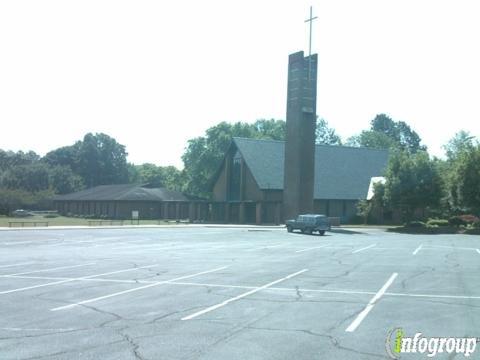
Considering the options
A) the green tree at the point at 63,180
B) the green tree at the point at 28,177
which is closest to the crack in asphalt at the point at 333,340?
the green tree at the point at 28,177

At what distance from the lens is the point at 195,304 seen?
11555mm

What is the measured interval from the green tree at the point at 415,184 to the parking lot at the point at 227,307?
35683 millimetres

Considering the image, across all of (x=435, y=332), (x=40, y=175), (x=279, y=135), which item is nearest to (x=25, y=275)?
(x=435, y=332)

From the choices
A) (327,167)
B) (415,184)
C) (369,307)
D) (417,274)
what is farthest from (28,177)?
(369,307)

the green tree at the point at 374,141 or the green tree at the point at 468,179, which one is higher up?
the green tree at the point at 374,141

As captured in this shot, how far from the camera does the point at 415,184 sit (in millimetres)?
55188

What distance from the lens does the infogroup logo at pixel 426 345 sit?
7.84 meters

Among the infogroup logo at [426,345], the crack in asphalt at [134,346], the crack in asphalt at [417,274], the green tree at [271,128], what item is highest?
the green tree at [271,128]

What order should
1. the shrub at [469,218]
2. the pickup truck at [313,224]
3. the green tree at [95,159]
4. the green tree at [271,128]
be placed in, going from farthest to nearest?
the green tree at [95,159] < the green tree at [271,128] < the shrub at [469,218] < the pickup truck at [313,224]

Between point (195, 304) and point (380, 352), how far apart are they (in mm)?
4628

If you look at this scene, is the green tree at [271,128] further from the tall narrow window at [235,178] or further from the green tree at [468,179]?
the green tree at [468,179]

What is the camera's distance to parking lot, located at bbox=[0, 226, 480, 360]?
8062 mm

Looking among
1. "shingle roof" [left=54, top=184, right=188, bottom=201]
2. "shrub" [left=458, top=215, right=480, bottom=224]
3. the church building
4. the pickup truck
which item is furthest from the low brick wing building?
"shrub" [left=458, top=215, right=480, bottom=224]

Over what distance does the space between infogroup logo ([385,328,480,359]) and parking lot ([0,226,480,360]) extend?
16cm
